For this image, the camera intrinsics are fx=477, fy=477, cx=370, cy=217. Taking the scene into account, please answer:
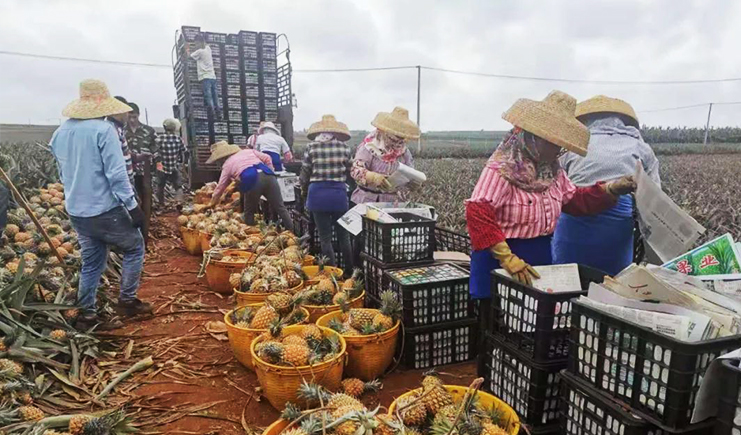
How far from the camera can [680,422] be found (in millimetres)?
1620

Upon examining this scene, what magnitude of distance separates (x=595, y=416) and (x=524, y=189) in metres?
1.22

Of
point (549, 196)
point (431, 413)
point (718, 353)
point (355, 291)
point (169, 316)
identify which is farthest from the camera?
point (169, 316)

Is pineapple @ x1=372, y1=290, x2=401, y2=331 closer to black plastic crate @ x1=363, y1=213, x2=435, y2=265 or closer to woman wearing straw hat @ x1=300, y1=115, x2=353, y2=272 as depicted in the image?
black plastic crate @ x1=363, y1=213, x2=435, y2=265

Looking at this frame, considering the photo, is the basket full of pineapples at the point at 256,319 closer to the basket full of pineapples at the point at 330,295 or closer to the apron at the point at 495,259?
the basket full of pineapples at the point at 330,295

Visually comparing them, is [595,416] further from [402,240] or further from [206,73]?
[206,73]

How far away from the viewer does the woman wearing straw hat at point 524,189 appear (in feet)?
8.39

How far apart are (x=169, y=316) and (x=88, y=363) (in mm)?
1089

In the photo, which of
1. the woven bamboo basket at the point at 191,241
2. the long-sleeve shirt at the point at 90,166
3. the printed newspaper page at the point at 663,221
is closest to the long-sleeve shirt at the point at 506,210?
the printed newspaper page at the point at 663,221

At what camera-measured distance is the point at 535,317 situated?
2.28 metres

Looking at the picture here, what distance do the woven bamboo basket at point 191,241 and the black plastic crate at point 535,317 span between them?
17.7 feet

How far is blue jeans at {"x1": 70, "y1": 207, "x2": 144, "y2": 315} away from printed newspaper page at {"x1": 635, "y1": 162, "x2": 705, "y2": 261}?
13.2 feet

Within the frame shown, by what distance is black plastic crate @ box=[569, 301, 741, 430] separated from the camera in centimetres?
159

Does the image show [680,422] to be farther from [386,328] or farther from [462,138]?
[462,138]

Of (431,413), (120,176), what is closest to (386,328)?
(431,413)
